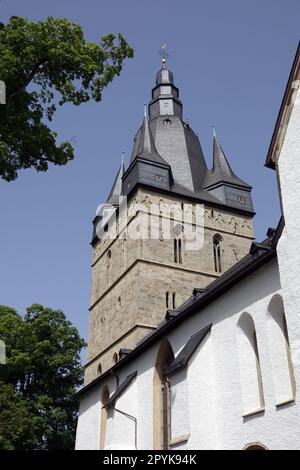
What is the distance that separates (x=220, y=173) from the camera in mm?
32312

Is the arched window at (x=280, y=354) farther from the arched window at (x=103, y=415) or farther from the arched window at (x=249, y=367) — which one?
the arched window at (x=103, y=415)

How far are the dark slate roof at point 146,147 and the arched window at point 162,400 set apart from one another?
1635 cm

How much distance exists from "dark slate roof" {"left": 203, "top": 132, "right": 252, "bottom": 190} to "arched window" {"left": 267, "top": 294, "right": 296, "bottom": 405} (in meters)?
21.0

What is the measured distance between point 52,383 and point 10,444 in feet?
22.2

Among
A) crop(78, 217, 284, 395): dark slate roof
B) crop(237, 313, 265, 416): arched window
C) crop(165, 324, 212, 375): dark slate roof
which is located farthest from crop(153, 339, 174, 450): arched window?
crop(237, 313, 265, 416): arched window

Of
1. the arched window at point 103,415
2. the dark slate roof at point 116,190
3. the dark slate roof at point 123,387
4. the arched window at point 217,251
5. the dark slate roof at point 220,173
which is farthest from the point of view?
the dark slate roof at point 116,190

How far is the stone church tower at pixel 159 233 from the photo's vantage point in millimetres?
26469

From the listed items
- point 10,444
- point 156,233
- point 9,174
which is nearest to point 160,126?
point 156,233

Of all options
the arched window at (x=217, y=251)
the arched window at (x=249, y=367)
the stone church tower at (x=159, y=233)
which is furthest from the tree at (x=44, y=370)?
the arched window at (x=249, y=367)

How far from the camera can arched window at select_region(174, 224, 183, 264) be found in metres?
28.0

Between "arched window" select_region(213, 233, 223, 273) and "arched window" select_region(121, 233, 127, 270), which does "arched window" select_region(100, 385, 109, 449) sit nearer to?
"arched window" select_region(121, 233, 127, 270)

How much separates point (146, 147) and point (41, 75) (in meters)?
22.2

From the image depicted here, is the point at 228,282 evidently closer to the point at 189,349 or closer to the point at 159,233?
the point at 189,349

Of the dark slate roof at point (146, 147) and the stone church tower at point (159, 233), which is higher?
the dark slate roof at point (146, 147)
